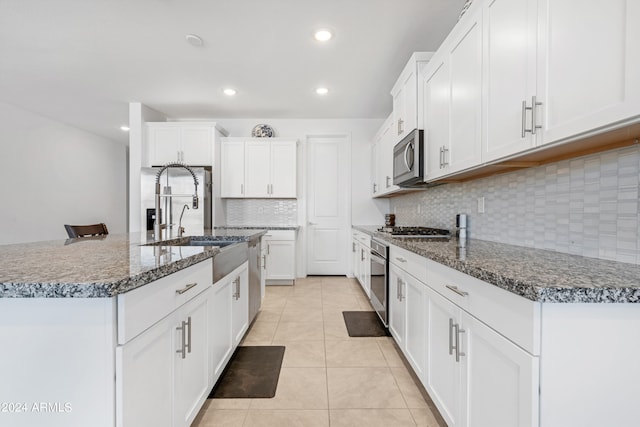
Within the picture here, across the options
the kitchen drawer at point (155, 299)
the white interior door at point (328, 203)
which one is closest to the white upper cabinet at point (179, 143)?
the white interior door at point (328, 203)

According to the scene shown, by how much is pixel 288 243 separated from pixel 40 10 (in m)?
3.35

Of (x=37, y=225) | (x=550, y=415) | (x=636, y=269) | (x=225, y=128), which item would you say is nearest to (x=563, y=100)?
(x=636, y=269)

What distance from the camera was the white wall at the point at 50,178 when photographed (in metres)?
4.29

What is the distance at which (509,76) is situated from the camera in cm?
127

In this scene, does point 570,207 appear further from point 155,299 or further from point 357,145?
point 357,145

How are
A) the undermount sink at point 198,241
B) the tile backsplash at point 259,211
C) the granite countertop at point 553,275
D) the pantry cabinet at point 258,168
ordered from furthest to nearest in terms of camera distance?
the tile backsplash at point 259,211
the pantry cabinet at point 258,168
the undermount sink at point 198,241
the granite countertop at point 553,275

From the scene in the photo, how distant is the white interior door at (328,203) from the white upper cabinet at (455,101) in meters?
2.63

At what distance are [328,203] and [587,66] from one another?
403 cm

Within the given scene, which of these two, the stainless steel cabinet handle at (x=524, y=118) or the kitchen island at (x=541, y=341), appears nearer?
the kitchen island at (x=541, y=341)

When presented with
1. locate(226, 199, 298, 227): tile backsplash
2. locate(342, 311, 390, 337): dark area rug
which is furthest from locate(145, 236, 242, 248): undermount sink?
locate(226, 199, 298, 227): tile backsplash

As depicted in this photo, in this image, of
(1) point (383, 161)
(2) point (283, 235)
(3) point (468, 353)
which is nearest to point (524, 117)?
(3) point (468, 353)

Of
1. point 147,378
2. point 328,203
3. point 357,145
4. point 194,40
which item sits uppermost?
point 194,40

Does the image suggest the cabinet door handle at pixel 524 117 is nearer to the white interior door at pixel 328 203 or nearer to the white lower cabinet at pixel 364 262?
the white lower cabinet at pixel 364 262

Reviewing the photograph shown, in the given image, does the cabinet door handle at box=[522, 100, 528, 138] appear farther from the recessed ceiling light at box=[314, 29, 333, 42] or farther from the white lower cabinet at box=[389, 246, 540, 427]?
the recessed ceiling light at box=[314, 29, 333, 42]
